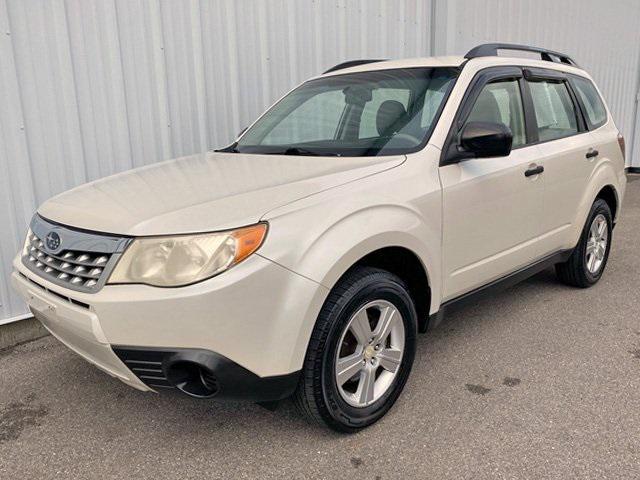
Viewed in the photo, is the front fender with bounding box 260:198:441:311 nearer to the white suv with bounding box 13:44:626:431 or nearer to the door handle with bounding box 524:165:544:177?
the white suv with bounding box 13:44:626:431

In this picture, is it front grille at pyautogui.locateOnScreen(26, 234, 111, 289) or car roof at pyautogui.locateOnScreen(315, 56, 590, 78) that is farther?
car roof at pyautogui.locateOnScreen(315, 56, 590, 78)

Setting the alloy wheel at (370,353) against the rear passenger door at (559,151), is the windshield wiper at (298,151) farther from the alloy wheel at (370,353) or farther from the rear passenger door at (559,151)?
the rear passenger door at (559,151)

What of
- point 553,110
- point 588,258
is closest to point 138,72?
point 553,110

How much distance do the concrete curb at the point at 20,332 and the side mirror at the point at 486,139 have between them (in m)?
3.14

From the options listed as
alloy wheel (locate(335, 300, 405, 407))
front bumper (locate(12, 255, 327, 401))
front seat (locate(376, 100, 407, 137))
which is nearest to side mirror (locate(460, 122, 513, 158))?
front seat (locate(376, 100, 407, 137))

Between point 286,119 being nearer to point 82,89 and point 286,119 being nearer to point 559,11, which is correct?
point 82,89

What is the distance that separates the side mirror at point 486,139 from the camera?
8.92 ft

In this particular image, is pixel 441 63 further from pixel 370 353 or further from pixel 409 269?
pixel 370 353

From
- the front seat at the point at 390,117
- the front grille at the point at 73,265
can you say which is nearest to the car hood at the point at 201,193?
the front grille at the point at 73,265

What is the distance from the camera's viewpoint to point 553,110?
12.6ft

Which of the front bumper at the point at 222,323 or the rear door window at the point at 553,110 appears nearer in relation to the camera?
the front bumper at the point at 222,323

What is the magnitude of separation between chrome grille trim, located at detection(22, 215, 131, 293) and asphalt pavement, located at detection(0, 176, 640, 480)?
2.07 ft

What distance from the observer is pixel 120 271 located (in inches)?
80.7

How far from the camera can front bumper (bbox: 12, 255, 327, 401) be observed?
Result: 197 cm
